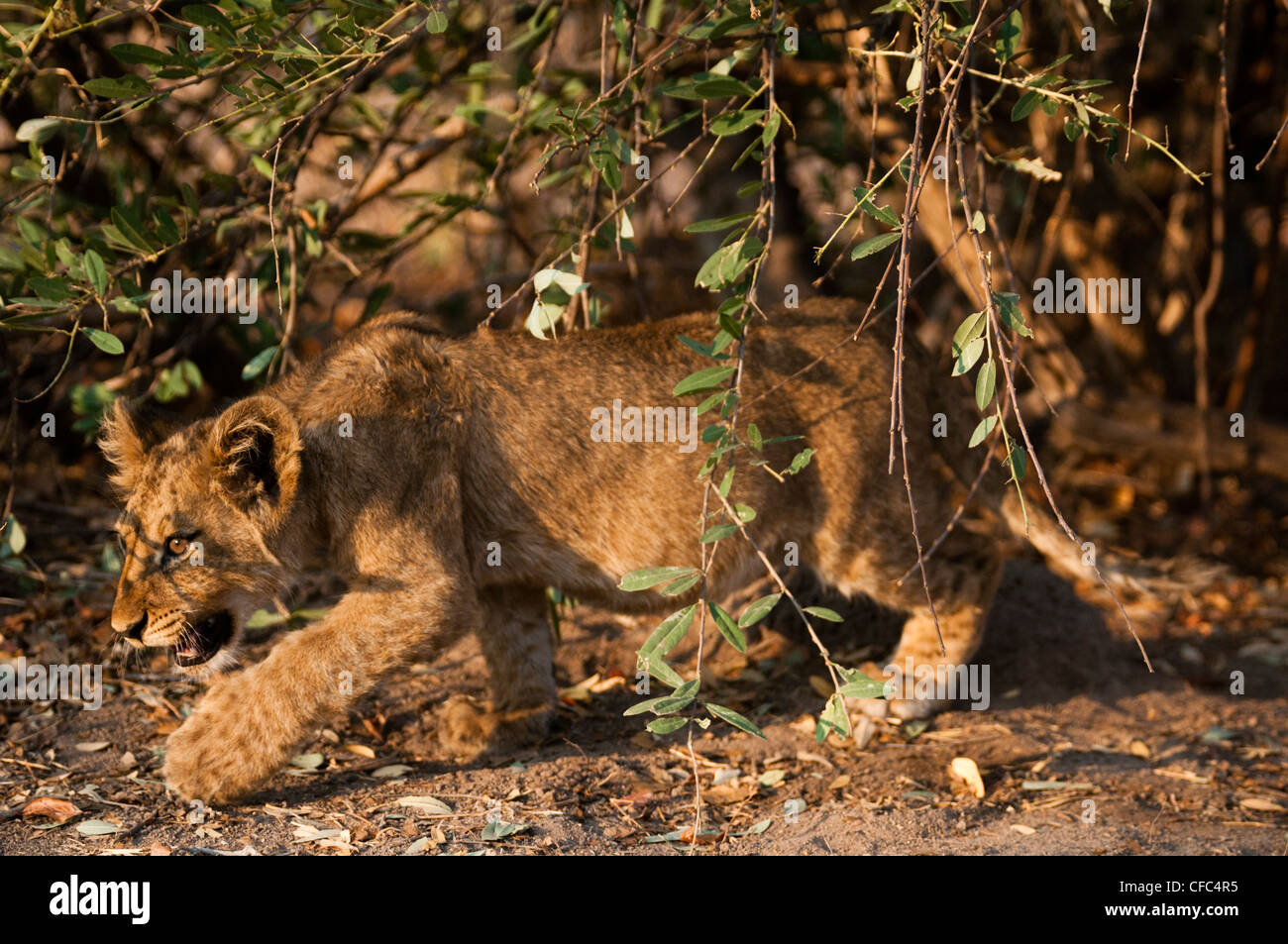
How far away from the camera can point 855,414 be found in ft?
17.0

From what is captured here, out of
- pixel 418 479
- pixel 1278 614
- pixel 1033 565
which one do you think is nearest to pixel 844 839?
pixel 418 479

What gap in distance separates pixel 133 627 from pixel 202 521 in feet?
1.44

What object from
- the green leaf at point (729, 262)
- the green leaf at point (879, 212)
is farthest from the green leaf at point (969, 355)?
the green leaf at point (729, 262)

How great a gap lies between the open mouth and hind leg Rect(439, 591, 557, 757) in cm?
97

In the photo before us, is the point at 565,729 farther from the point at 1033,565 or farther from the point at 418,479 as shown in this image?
the point at 1033,565

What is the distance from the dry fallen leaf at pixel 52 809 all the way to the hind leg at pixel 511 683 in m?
1.38

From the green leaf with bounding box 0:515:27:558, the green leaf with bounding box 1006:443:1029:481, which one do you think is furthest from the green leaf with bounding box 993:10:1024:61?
the green leaf with bounding box 0:515:27:558

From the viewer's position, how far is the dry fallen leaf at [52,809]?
168 inches

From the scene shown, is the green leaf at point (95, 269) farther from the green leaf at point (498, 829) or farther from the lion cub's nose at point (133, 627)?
the green leaf at point (498, 829)

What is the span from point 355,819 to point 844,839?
5.52 feet

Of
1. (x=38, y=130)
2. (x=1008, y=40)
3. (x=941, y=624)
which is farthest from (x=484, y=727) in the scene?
(x=1008, y=40)

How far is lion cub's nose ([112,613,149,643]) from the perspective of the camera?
4414mm

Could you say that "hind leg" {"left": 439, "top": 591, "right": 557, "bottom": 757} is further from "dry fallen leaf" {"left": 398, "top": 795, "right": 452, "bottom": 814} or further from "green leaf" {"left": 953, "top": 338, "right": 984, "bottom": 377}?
"green leaf" {"left": 953, "top": 338, "right": 984, "bottom": 377}

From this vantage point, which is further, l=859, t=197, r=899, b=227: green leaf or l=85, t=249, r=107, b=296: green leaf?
l=85, t=249, r=107, b=296: green leaf
